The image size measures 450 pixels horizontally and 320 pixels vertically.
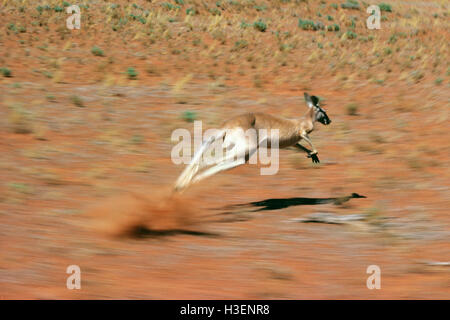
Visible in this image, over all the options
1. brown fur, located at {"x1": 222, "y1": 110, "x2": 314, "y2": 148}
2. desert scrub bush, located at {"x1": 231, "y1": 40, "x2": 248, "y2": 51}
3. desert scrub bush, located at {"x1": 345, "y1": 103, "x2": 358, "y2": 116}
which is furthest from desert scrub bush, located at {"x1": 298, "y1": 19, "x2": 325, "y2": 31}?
brown fur, located at {"x1": 222, "y1": 110, "x2": 314, "y2": 148}

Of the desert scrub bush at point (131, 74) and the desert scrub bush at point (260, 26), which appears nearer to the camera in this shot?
the desert scrub bush at point (131, 74)

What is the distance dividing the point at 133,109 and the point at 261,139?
30.2 ft

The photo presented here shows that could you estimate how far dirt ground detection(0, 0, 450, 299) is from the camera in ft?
20.5

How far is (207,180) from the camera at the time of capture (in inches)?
436

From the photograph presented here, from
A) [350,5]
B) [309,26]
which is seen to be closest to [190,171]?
[309,26]

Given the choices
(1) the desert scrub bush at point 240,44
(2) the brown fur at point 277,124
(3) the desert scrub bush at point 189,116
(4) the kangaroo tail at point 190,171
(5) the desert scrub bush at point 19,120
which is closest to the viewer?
(4) the kangaroo tail at point 190,171

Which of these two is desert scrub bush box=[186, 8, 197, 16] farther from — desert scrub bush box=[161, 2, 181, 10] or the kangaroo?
the kangaroo

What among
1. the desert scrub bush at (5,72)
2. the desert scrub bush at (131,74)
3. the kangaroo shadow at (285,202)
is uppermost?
the desert scrub bush at (131,74)

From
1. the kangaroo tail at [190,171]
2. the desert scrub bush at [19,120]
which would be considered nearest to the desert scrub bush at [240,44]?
the desert scrub bush at [19,120]

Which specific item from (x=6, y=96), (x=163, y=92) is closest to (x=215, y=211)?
(x=6, y=96)

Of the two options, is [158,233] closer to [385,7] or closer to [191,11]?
[191,11]

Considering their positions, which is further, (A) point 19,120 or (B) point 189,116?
(B) point 189,116

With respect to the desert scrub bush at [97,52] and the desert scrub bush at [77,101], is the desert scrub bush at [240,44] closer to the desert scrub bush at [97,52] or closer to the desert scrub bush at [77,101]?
the desert scrub bush at [97,52]

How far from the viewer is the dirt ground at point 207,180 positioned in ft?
20.5
